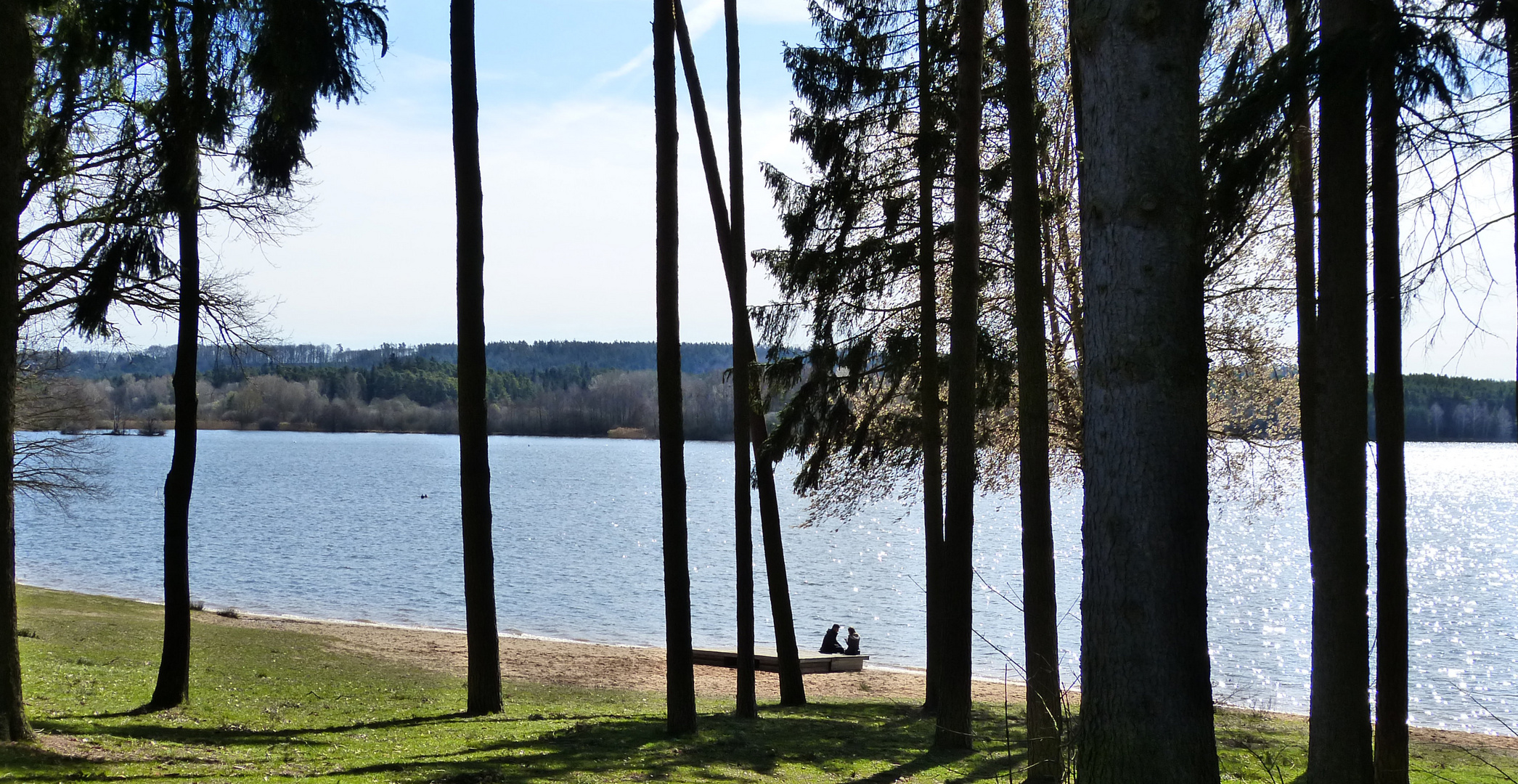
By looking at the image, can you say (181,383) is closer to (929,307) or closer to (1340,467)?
(929,307)

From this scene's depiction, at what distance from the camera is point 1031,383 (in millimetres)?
7512

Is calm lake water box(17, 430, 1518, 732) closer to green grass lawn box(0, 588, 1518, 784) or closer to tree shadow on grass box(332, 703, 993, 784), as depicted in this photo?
green grass lawn box(0, 588, 1518, 784)

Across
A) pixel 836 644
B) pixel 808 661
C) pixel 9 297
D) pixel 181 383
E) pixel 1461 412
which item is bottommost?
pixel 836 644

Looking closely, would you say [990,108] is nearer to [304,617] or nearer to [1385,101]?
[1385,101]

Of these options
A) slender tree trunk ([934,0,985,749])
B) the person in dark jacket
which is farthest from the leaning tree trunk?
the person in dark jacket

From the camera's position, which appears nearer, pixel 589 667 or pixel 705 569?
pixel 589 667

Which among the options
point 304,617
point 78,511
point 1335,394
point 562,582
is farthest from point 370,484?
point 1335,394

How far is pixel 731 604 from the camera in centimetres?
2881

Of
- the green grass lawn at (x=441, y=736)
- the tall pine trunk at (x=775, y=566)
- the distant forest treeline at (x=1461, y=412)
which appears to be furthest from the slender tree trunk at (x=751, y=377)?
the distant forest treeline at (x=1461, y=412)

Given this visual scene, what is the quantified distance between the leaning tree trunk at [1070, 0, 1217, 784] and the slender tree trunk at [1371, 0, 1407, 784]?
358 cm

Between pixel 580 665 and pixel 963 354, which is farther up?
pixel 963 354

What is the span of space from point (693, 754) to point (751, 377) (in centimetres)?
502

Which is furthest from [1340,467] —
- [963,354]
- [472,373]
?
[472,373]

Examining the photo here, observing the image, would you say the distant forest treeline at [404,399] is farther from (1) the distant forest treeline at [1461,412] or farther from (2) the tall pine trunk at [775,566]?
(2) the tall pine trunk at [775,566]
